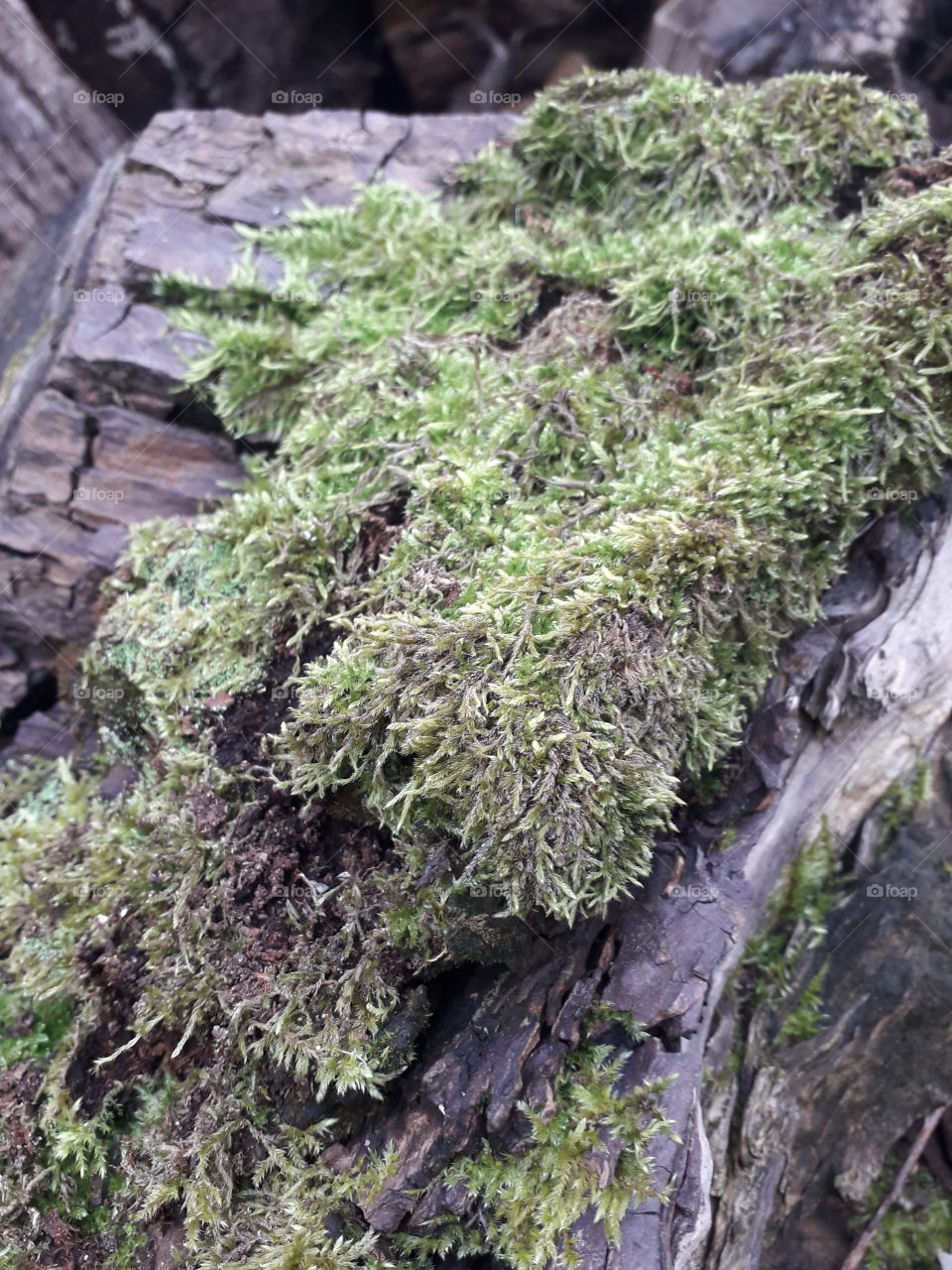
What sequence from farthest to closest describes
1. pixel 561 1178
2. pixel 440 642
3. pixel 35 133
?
pixel 35 133 → pixel 440 642 → pixel 561 1178

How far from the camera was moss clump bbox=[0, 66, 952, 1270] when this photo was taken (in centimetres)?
191

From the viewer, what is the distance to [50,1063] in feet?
7.38

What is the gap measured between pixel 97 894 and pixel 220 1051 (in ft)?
2.23

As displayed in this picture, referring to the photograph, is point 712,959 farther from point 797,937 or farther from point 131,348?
point 131,348

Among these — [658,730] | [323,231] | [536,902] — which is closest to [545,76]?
[323,231]

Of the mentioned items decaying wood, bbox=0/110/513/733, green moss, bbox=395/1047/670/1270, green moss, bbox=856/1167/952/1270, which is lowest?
green moss, bbox=856/1167/952/1270

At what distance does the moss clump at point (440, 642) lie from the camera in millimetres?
1908

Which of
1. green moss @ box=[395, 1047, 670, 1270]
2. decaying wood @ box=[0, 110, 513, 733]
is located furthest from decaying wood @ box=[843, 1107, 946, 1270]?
decaying wood @ box=[0, 110, 513, 733]

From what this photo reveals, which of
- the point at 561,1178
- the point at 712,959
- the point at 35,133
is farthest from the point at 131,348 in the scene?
the point at 561,1178

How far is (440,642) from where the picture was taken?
6.56 feet

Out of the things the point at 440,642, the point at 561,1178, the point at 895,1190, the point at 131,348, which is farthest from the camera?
the point at 131,348

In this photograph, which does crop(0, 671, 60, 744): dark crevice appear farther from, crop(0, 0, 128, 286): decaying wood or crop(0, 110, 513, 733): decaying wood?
crop(0, 0, 128, 286): decaying wood

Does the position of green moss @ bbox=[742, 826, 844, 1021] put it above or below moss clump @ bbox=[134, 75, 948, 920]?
below

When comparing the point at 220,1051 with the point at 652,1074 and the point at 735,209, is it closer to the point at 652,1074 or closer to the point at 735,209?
the point at 652,1074
